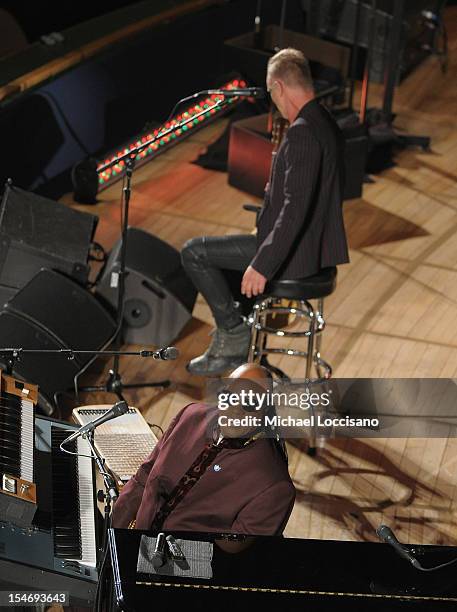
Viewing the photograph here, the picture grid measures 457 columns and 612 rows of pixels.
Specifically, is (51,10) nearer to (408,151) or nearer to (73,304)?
(408,151)

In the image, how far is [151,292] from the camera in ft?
18.5

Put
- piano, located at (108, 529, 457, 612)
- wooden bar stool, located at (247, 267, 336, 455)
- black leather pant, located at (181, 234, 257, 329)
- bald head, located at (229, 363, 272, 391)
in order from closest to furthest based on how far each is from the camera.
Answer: piano, located at (108, 529, 457, 612) < bald head, located at (229, 363, 272, 391) < wooden bar stool, located at (247, 267, 336, 455) < black leather pant, located at (181, 234, 257, 329)

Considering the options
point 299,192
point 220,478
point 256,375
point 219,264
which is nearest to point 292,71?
point 299,192

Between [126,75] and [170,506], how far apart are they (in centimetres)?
528

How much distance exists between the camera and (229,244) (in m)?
5.11

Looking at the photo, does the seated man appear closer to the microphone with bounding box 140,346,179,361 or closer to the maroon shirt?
the maroon shirt

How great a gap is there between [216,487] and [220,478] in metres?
0.04

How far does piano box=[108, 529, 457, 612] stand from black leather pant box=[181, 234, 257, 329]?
2.21 meters

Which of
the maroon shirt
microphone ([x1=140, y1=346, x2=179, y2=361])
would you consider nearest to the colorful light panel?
microphone ([x1=140, y1=346, x2=179, y2=361])

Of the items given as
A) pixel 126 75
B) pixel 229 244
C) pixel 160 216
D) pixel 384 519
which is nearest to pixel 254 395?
pixel 384 519

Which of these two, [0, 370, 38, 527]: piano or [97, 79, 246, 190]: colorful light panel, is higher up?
[0, 370, 38, 527]: piano

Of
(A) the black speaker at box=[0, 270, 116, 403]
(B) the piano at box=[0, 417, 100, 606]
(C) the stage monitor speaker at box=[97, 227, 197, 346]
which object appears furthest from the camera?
(C) the stage monitor speaker at box=[97, 227, 197, 346]

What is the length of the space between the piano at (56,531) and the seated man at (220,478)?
21 centimetres

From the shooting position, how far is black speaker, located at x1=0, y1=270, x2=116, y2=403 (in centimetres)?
490
